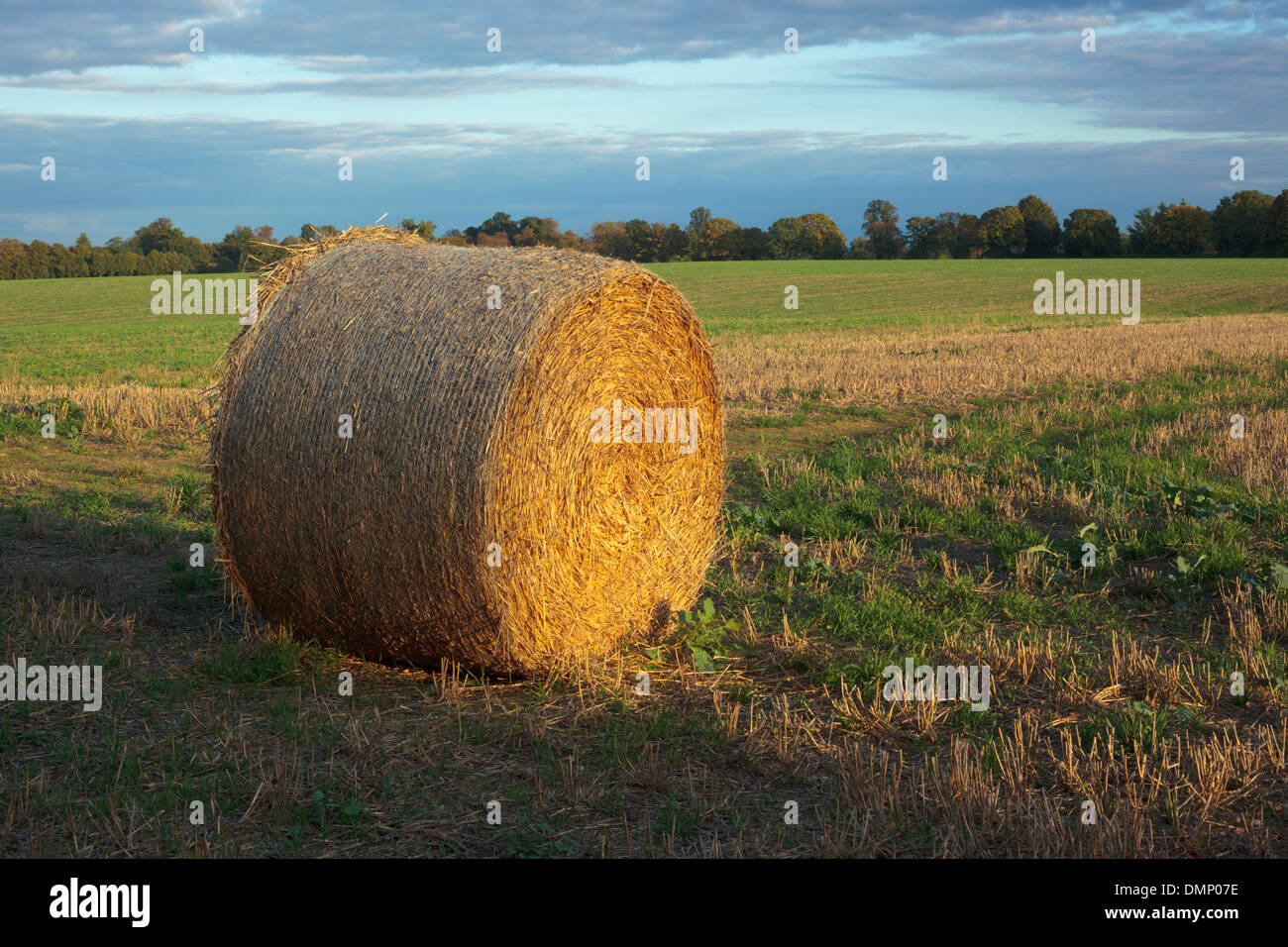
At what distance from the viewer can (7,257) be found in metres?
77.0

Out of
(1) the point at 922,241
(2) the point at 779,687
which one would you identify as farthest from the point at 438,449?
(1) the point at 922,241

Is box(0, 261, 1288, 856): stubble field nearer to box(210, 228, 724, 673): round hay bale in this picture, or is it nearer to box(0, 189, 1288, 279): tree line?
box(210, 228, 724, 673): round hay bale

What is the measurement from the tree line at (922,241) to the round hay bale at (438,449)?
62.8 m

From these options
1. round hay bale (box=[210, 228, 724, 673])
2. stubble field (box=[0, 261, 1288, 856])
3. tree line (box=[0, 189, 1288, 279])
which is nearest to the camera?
stubble field (box=[0, 261, 1288, 856])

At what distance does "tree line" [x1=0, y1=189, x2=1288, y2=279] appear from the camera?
74438 mm

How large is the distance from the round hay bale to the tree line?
62.8 meters

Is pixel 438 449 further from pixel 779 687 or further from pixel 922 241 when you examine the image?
pixel 922 241

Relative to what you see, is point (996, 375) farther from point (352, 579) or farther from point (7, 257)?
point (7, 257)

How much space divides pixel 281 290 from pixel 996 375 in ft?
51.0

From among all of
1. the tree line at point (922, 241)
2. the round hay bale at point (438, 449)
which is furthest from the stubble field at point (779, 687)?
the tree line at point (922, 241)

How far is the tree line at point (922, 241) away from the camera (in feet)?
244

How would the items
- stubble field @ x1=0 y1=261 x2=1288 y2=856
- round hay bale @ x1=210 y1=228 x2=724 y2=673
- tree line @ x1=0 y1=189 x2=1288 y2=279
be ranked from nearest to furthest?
stubble field @ x1=0 y1=261 x2=1288 y2=856 < round hay bale @ x1=210 y1=228 x2=724 y2=673 < tree line @ x1=0 y1=189 x2=1288 y2=279

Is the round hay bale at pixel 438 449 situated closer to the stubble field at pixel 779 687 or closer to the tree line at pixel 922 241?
the stubble field at pixel 779 687

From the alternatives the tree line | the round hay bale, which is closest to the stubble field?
the round hay bale
